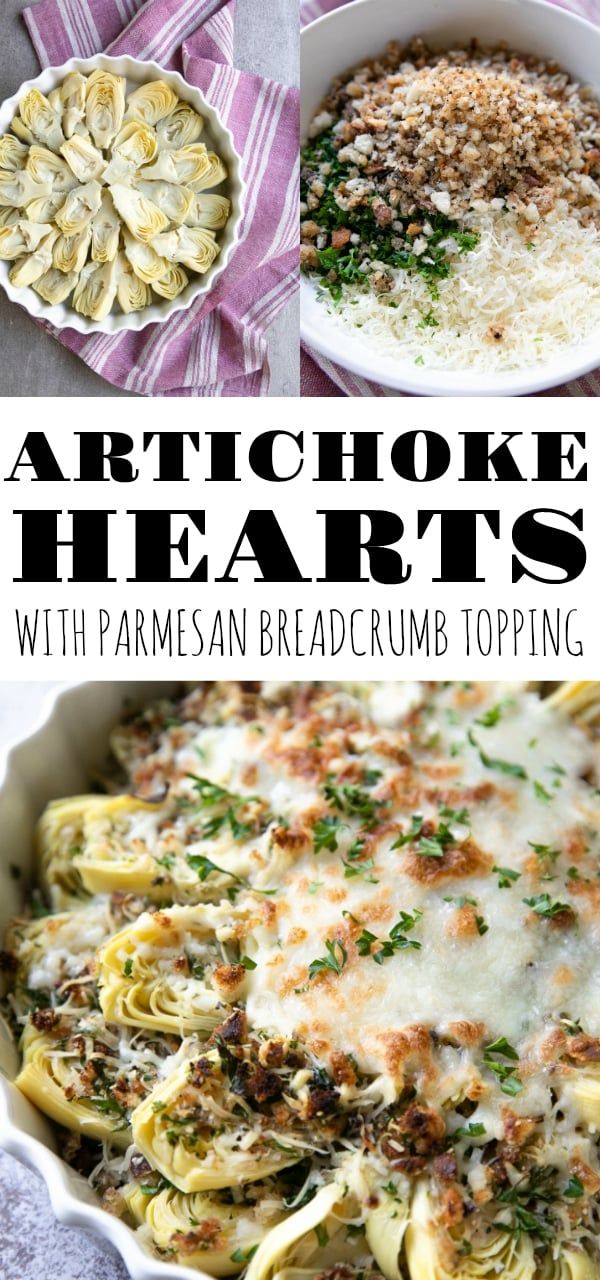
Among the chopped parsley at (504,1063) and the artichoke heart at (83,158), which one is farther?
the artichoke heart at (83,158)

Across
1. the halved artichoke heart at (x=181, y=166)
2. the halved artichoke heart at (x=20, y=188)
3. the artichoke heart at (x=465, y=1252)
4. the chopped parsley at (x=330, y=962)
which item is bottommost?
the artichoke heart at (x=465, y=1252)

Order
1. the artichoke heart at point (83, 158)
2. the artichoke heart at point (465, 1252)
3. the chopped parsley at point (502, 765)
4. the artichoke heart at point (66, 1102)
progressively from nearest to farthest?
the artichoke heart at point (465, 1252) < the artichoke heart at point (66, 1102) < the artichoke heart at point (83, 158) < the chopped parsley at point (502, 765)

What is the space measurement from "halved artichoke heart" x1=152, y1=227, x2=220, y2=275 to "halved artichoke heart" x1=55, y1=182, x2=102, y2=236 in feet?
0.29

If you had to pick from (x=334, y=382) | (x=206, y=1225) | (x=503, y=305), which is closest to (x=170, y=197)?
(x=334, y=382)

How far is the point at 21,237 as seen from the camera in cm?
149

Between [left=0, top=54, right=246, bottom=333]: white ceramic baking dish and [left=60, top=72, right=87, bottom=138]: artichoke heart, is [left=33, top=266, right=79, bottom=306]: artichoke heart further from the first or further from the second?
[left=60, top=72, right=87, bottom=138]: artichoke heart

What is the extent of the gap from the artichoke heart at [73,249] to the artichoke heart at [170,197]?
9 cm

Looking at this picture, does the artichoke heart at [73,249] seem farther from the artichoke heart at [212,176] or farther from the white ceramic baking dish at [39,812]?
the white ceramic baking dish at [39,812]

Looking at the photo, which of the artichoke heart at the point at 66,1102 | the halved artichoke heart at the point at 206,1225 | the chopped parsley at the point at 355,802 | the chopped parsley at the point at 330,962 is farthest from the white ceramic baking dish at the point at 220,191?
the halved artichoke heart at the point at 206,1225

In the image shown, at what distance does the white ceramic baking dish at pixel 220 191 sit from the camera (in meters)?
1.50

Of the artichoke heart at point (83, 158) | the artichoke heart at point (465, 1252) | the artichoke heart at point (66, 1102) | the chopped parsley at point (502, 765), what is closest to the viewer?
the artichoke heart at point (465, 1252)

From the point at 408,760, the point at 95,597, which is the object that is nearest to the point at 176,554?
the point at 95,597

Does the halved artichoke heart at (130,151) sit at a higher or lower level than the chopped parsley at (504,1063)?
higher

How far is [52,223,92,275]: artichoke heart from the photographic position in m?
1.49
